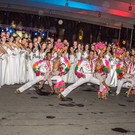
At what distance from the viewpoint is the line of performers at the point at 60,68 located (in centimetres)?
718

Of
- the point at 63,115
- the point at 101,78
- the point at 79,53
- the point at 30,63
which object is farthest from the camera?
the point at 79,53

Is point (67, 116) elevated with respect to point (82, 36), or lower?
lower

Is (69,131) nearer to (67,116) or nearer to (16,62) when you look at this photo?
(67,116)

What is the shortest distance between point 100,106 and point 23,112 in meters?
2.36

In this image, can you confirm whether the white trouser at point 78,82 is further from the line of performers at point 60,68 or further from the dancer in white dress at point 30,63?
the dancer in white dress at point 30,63

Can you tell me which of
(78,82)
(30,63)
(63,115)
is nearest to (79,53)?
(30,63)

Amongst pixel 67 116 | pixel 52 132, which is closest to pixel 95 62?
pixel 67 116

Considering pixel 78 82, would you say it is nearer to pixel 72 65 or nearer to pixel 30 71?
pixel 30 71

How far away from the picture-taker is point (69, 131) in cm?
416

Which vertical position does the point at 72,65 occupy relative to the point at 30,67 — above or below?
above

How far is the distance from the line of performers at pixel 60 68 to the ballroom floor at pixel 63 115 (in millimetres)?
519

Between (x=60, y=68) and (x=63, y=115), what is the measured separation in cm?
258

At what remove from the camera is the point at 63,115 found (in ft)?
17.0

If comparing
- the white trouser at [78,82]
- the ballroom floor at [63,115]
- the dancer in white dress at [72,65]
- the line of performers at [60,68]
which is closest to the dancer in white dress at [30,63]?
the line of performers at [60,68]
